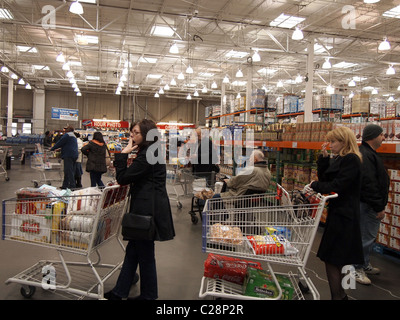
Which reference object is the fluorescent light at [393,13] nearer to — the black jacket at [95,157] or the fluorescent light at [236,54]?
the fluorescent light at [236,54]

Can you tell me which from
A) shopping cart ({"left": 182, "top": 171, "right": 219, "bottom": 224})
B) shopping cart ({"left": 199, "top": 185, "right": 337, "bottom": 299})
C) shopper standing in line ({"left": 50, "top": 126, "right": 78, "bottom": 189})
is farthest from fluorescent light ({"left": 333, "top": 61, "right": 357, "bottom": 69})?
shopping cart ({"left": 199, "top": 185, "right": 337, "bottom": 299})

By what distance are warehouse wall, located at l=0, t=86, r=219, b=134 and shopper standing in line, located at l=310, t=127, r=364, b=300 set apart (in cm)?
2528

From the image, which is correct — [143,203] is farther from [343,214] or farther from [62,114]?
[62,114]

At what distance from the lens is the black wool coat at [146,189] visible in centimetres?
286

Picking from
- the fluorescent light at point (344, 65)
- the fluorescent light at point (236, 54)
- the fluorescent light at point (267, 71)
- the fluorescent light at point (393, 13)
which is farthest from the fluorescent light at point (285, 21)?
the fluorescent light at point (267, 71)

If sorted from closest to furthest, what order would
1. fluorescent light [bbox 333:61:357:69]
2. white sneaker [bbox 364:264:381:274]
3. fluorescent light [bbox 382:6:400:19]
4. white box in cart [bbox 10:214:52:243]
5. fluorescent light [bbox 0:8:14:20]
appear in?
white box in cart [bbox 10:214:52:243]
white sneaker [bbox 364:264:381:274]
fluorescent light [bbox 382:6:400:19]
fluorescent light [bbox 0:8:14:20]
fluorescent light [bbox 333:61:357:69]

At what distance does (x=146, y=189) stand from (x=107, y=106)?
27792mm

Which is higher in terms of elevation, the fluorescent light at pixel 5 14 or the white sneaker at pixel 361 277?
the fluorescent light at pixel 5 14

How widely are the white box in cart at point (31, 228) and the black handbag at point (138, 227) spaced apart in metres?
0.75

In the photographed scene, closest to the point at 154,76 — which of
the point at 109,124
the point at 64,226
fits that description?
the point at 109,124

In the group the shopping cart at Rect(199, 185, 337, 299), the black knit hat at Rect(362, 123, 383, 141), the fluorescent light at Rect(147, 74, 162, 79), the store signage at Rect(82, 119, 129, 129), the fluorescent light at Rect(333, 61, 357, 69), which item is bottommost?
the shopping cart at Rect(199, 185, 337, 299)

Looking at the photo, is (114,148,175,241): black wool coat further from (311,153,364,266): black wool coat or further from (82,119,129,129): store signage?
(82,119,129,129): store signage

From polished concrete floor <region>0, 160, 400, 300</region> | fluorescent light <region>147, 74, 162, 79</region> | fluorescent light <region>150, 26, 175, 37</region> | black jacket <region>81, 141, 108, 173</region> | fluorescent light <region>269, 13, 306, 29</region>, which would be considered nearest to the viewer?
polished concrete floor <region>0, 160, 400, 300</region>

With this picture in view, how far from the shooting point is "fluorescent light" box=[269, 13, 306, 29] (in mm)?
11758
